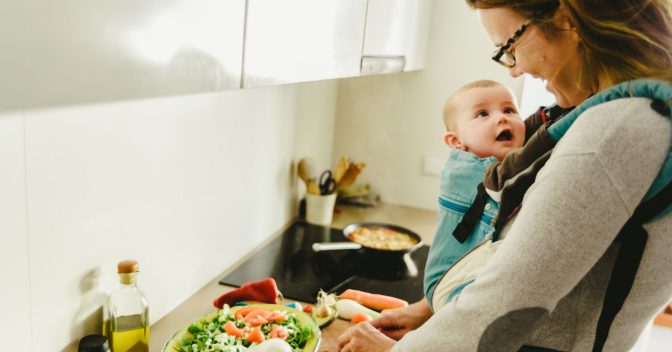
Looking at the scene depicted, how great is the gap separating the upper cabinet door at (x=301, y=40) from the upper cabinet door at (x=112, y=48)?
7cm

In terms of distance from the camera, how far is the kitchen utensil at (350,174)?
2.43m

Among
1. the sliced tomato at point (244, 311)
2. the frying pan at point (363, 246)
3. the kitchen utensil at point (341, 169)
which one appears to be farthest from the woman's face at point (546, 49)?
the kitchen utensil at point (341, 169)

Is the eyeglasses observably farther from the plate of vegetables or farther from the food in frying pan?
the food in frying pan

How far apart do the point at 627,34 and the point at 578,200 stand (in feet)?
0.82

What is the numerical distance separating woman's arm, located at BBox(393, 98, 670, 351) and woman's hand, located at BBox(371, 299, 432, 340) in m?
0.62

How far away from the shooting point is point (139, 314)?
125 centimetres

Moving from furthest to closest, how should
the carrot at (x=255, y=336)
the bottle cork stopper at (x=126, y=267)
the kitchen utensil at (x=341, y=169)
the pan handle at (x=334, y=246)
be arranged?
the kitchen utensil at (x=341, y=169) → the pan handle at (x=334, y=246) → the carrot at (x=255, y=336) → the bottle cork stopper at (x=126, y=267)

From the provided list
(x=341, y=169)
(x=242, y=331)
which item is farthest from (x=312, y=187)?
(x=242, y=331)

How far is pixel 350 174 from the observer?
2.44m

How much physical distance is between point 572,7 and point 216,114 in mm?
1070

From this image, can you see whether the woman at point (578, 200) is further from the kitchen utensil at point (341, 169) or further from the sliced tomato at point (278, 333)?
the kitchen utensil at point (341, 169)

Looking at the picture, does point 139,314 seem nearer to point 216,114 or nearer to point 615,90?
point 216,114

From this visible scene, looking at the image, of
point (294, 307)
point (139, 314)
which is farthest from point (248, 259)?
point (139, 314)

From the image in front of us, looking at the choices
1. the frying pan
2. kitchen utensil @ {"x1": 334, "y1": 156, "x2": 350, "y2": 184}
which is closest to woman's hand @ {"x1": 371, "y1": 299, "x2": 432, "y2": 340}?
the frying pan
